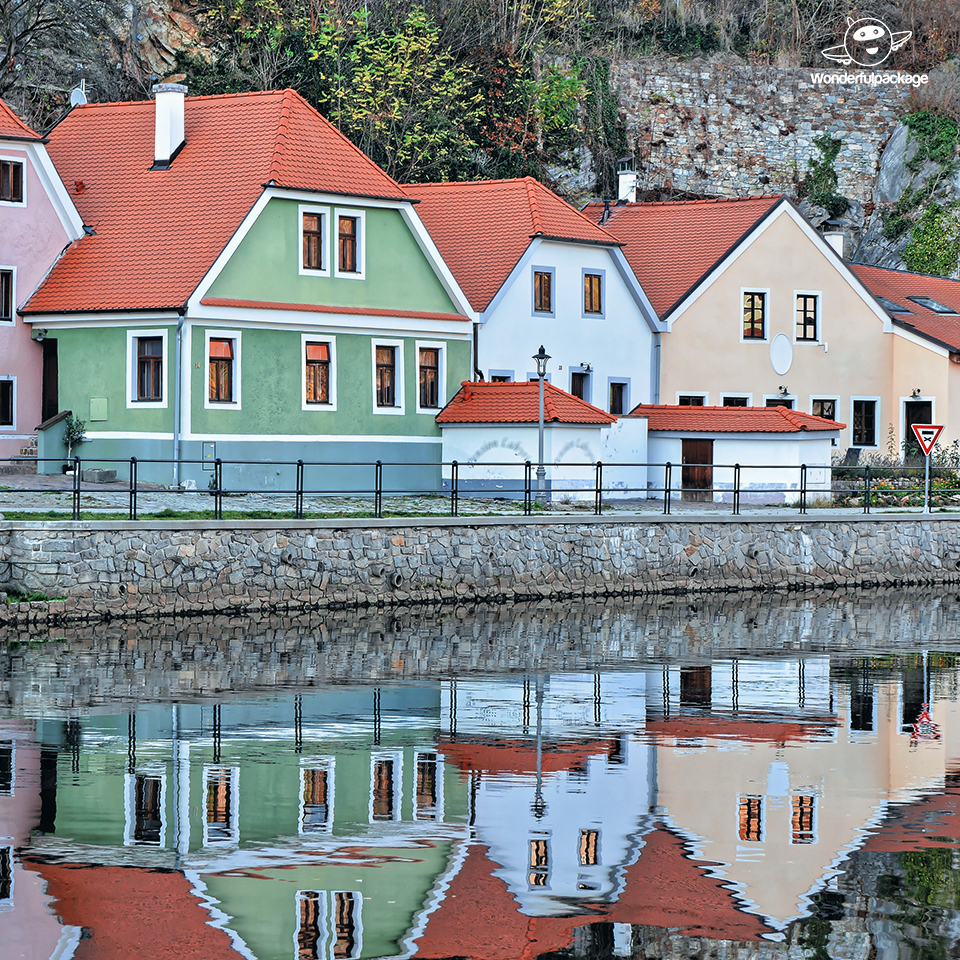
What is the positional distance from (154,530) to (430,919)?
16552 mm

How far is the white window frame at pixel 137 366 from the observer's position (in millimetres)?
35438

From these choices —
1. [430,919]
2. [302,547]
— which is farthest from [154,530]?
[430,919]

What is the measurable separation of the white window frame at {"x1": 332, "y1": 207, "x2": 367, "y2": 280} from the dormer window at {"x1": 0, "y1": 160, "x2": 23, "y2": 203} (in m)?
6.27

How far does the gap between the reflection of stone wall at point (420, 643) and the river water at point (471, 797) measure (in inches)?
4.2

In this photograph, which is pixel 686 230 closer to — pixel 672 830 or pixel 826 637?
pixel 826 637

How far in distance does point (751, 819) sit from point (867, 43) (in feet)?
181

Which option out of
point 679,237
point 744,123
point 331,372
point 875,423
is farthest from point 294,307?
point 744,123

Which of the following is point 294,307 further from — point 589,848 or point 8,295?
point 589,848

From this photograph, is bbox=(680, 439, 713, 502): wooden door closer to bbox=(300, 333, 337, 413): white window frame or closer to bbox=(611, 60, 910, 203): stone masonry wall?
bbox=(300, 333, 337, 413): white window frame

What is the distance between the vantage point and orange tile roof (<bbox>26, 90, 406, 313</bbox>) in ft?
118

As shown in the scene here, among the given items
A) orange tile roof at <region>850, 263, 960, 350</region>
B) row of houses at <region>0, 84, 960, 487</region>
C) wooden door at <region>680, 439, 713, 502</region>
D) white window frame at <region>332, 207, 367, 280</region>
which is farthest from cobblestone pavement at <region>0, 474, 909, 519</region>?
orange tile roof at <region>850, 263, 960, 350</region>

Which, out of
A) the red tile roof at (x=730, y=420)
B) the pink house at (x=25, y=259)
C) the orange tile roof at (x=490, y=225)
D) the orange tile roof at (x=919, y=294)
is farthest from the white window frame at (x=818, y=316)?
the pink house at (x=25, y=259)

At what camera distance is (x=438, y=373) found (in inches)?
1571

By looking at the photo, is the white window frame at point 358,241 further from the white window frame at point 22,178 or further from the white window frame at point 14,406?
the white window frame at point 14,406
